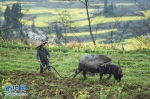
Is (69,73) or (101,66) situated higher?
(101,66)

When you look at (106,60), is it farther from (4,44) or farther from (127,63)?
(4,44)

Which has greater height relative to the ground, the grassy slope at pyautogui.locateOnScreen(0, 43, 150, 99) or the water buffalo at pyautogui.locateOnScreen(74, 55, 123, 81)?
the water buffalo at pyautogui.locateOnScreen(74, 55, 123, 81)

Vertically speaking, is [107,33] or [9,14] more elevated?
[9,14]

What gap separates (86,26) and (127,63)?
56.4 meters

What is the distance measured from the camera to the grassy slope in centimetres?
1207

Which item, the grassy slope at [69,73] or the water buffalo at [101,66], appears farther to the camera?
the water buffalo at [101,66]

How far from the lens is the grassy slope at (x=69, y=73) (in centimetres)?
1207

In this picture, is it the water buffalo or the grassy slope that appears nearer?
A: the grassy slope

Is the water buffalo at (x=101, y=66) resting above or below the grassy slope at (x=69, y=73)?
above

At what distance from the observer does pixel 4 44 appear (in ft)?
80.5

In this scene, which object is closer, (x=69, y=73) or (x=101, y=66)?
(x=101, y=66)

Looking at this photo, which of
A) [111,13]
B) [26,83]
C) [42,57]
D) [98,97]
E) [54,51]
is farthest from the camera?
[111,13]

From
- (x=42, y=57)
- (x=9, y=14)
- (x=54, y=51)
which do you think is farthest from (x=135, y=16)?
(x=42, y=57)

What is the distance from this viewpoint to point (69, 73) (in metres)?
16.0
